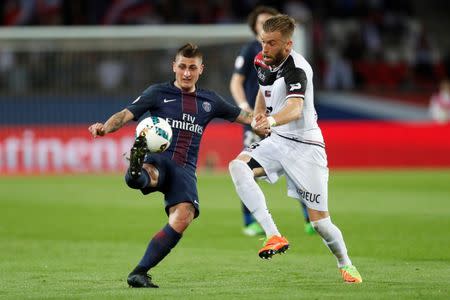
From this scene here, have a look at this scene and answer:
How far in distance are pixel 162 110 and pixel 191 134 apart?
312 millimetres

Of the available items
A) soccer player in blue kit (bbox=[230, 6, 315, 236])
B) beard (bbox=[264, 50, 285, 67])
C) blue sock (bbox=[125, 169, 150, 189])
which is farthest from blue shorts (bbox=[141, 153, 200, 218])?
soccer player in blue kit (bbox=[230, 6, 315, 236])

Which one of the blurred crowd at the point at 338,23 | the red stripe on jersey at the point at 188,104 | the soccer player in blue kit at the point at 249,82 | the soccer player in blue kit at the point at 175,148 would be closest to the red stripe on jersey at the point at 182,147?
the soccer player in blue kit at the point at 175,148

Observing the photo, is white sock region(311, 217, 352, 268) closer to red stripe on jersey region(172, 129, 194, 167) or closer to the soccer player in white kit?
the soccer player in white kit

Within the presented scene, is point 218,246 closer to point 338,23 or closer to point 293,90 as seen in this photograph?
point 293,90

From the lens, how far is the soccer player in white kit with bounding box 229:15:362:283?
8695mm

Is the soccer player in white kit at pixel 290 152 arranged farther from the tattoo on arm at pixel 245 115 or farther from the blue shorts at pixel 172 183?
the blue shorts at pixel 172 183

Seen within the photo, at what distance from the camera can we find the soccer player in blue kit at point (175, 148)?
A: 335 inches

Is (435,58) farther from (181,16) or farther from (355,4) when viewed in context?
(181,16)

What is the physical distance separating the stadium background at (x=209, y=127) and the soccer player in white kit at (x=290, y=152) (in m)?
0.57

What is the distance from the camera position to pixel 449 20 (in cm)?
3559

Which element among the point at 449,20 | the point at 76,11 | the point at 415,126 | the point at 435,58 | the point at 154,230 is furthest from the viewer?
the point at 449,20

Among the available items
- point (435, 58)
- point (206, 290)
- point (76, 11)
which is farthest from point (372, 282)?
point (435, 58)

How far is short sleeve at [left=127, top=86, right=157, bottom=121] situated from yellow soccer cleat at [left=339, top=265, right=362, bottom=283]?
2.09 m

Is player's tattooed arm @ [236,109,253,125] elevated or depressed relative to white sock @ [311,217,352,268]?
elevated
